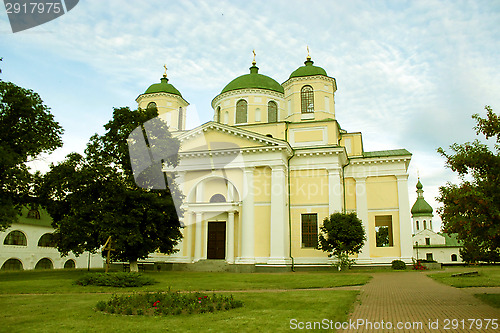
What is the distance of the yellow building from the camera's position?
2936 centimetres

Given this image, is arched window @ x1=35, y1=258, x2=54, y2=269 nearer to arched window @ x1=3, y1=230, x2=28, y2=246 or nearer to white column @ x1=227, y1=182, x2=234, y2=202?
arched window @ x1=3, y1=230, x2=28, y2=246

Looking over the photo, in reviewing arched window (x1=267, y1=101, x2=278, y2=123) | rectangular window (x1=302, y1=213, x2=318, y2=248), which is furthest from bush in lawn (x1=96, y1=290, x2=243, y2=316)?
arched window (x1=267, y1=101, x2=278, y2=123)

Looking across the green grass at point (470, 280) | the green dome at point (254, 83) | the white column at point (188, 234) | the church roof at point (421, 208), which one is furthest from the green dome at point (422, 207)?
the white column at point (188, 234)

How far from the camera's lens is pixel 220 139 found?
102 ft

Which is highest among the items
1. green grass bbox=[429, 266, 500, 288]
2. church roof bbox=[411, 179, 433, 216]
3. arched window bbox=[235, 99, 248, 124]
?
arched window bbox=[235, 99, 248, 124]

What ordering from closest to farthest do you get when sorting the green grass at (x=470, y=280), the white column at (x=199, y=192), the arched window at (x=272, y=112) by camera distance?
the green grass at (x=470, y=280), the white column at (x=199, y=192), the arched window at (x=272, y=112)

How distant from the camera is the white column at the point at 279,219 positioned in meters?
28.0

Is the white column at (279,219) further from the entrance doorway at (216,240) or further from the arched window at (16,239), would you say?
the arched window at (16,239)

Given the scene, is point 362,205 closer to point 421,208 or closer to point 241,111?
point 241,111

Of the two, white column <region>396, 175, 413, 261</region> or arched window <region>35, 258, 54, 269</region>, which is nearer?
white column <region>396, 175, 413, 261</region>

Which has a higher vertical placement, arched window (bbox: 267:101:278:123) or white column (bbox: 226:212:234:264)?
arched window (bbox: 267:101:278:123)

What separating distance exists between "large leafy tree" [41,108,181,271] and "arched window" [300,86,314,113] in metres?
15.0

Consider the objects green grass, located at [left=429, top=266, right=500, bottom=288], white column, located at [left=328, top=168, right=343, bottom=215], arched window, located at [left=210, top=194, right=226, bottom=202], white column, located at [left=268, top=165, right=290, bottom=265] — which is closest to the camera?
green grass, located at [left=429, top=266, right=500, bottom=288]

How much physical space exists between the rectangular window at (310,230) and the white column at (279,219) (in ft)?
5.03
